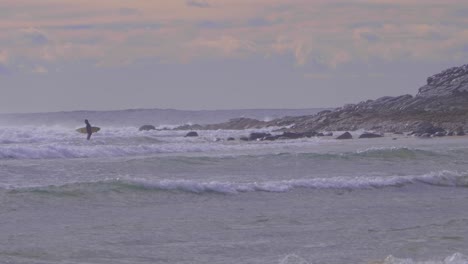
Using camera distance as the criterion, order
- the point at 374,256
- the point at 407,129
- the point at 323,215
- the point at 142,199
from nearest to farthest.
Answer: the point at 374,256 → the point at 323,215 → the point at 142,199 → the point at 407,129

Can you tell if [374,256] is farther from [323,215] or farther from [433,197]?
[433,197]

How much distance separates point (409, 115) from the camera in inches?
2224

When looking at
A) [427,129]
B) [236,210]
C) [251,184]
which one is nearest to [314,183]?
[251,184]

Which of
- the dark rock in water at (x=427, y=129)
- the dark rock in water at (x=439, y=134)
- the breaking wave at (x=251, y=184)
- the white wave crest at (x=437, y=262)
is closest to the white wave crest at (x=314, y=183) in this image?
the breaking wave at (x=251, y=184)

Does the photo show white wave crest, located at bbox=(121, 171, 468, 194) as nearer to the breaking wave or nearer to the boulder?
the breaking wave

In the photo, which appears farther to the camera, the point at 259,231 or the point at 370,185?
the point at 370,185

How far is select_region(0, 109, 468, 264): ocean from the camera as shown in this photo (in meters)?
13.0

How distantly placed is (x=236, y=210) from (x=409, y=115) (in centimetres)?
4058

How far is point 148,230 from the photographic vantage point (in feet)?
48.6

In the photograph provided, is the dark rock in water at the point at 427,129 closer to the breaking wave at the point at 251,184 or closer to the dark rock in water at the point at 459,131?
the dark rock in water at the point at 459,131

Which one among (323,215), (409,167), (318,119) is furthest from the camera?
(318,119)

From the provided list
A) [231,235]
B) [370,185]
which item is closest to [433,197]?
[370,185]

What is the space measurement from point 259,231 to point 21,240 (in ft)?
12.9

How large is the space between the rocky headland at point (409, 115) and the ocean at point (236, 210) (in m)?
22.2
